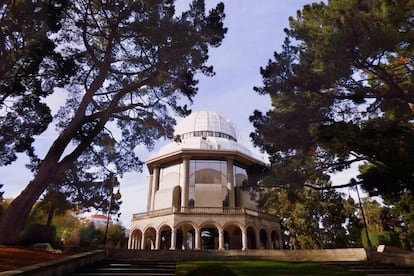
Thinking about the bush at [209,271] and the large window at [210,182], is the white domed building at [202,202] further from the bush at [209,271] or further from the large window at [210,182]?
the bush at [209,271]

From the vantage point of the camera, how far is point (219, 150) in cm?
3189

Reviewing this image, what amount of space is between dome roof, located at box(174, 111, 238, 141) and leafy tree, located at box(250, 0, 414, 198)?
2095 centimetres

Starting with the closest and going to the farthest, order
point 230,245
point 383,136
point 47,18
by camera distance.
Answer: point 383,136
point 47,18
point 230,245

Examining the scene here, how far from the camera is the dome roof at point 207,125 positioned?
122ft

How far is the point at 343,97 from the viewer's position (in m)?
13.1

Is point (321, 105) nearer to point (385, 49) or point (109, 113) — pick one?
point (385, 49)

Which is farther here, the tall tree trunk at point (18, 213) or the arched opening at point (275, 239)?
the arched opening at point (275, 239)

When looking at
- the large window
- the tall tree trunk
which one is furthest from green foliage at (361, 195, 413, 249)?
the tall tree trunk

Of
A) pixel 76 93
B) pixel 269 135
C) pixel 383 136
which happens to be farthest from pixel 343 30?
pixel 76 93

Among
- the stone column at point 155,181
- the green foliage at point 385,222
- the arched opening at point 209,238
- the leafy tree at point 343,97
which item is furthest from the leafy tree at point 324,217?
the leafy tree at point 343,97

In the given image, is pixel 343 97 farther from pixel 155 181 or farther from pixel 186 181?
pixel 155 181

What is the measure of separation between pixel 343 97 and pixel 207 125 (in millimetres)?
25030

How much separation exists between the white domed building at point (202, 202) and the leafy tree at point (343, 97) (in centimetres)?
1448

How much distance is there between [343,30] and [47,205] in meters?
18.7
